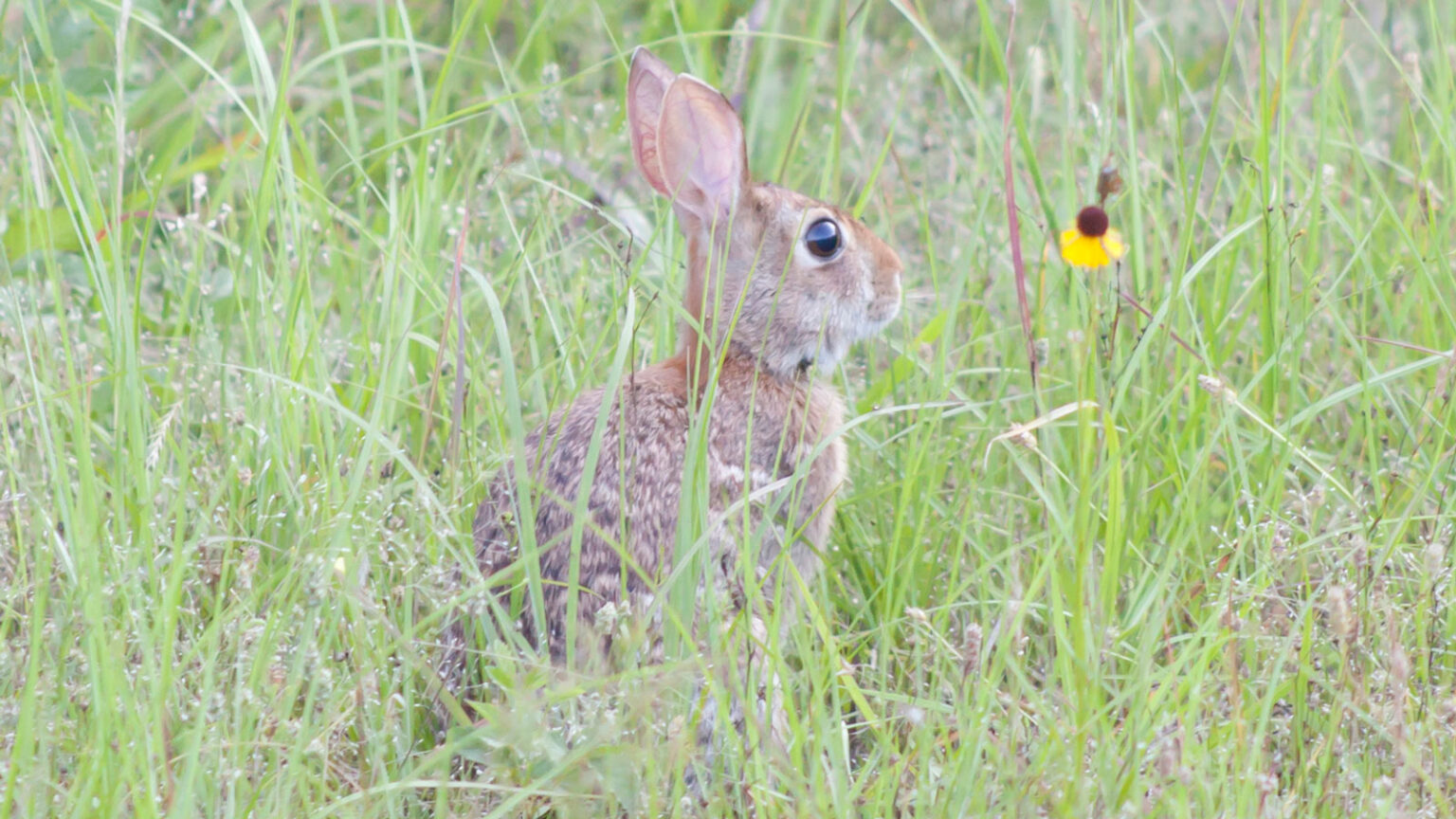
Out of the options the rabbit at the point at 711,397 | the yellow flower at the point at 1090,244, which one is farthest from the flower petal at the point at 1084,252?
the rabbit at the point at 711,397

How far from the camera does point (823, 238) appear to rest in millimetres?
3596

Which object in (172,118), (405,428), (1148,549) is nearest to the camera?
(1148,549)

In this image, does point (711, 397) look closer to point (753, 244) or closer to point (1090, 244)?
point (1090, 244)

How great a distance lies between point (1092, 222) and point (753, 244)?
954 mm

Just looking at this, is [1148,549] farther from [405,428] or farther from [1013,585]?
[405,428]

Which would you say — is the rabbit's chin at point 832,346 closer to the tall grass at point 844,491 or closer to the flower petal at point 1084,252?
the tall grass at point 844,491

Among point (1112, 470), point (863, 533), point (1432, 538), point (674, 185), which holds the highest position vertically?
point (674, 185)

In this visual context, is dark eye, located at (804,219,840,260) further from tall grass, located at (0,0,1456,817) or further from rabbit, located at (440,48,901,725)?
tall grass, located at (0,0,1456,817)

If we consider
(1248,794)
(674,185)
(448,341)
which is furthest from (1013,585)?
(448,341)

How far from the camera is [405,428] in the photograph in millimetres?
3781

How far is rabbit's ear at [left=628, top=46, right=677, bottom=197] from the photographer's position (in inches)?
135

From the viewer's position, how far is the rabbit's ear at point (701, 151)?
3.42 metres

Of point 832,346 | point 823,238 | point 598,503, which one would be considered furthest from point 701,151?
point 598,503

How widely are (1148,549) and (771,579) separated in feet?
2.47
